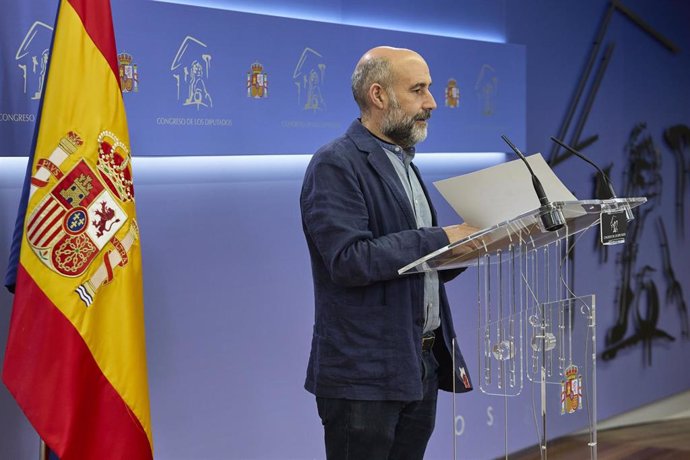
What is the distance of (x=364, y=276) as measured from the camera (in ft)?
7.61

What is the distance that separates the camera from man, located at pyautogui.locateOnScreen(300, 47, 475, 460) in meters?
2.35

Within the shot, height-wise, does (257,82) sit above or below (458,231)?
above

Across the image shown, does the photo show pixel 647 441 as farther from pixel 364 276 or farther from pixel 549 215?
pixel 549 215

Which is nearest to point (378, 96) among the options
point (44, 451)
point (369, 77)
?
point (369, 77)

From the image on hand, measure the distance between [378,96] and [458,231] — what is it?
0.46 meters

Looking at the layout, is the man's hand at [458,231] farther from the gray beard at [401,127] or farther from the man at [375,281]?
the gray beard at [401,127]

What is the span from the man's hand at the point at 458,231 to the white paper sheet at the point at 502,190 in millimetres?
103

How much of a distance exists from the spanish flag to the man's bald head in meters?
0.64

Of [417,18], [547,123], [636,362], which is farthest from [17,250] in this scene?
[636,362]

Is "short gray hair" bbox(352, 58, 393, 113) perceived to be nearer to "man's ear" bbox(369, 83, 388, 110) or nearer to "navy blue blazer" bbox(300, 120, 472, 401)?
"man's ear" bbox(369, 83, 388, 110)

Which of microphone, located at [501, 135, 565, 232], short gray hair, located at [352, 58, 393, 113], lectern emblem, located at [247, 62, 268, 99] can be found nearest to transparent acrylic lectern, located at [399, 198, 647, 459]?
microphone, located at [501, 135, 565, 232]

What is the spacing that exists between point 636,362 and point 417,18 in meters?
2.48

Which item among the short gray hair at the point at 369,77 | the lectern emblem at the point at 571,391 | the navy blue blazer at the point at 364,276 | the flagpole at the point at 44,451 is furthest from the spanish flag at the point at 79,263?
the lectern emblem at the point at 571,391

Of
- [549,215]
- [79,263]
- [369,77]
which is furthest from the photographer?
[369,77]
